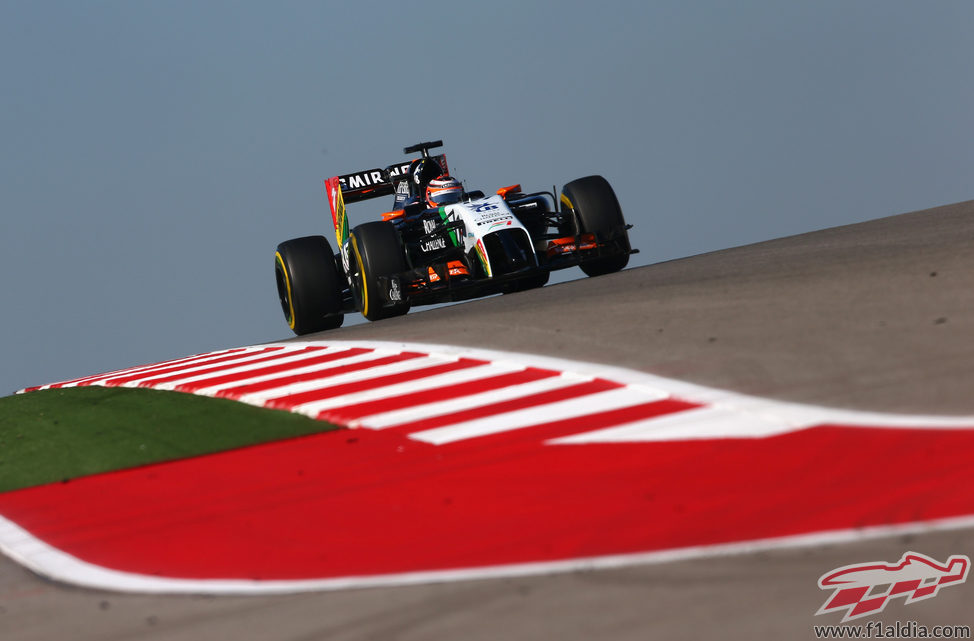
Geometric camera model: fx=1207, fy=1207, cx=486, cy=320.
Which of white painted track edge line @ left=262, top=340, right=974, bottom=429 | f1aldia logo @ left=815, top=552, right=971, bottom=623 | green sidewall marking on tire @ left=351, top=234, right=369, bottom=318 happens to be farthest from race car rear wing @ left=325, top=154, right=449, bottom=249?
f1aldia logo @ left=815, top=552, right=971, bottom=623

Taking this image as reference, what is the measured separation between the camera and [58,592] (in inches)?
193

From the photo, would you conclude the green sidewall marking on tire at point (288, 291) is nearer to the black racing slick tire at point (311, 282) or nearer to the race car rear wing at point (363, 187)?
the black racing slick tire at point (311, 282)

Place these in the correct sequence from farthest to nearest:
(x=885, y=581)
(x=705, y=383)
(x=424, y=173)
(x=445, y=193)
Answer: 1. (x=424, y=173)
2. (x=445, y=193)
3. (x=705, y=383)
4. (x=885, y=581)

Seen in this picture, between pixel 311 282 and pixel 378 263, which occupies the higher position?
pixel 378 263

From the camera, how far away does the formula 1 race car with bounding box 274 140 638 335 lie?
47.5 ft

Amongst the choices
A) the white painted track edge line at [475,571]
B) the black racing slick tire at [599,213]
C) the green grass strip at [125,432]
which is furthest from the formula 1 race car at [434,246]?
the white painted track edge line at [475,571]

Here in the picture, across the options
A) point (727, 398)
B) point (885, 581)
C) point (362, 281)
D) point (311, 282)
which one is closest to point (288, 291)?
point (311, 282)

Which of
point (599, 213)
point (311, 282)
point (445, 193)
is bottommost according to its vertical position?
point (311, 282)

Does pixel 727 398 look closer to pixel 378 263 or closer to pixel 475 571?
pixel 475 571

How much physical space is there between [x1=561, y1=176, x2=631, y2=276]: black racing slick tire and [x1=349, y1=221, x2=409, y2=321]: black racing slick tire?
7.91 ft

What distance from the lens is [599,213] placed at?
51.5 ft

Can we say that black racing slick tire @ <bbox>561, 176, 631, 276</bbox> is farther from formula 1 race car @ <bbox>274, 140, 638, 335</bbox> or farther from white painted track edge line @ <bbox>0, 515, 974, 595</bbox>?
white painted track edge line @ <bbox>0, 515, 974, 595</bbox>

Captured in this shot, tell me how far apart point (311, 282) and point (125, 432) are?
754 cm

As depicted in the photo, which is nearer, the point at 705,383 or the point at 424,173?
the point at 705,383
